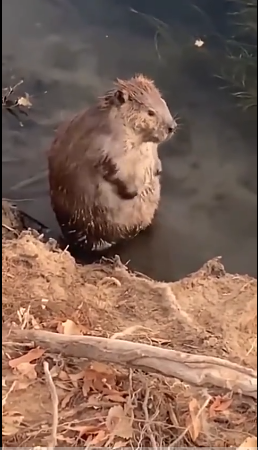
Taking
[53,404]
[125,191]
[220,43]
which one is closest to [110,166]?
[125,191]

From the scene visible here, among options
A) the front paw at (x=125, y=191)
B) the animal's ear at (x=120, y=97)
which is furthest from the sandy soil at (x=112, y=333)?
the animal's ear at (x=120, y=97)

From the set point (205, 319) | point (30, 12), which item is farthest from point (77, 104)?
point (205, 319)

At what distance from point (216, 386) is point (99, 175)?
37 centimetres

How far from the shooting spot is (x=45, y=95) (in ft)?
3.53

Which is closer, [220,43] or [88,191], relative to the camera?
[220,43]

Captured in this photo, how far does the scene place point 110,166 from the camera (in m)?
1.10

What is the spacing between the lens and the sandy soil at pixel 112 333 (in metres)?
1.01

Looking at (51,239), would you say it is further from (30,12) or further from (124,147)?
(30,12)

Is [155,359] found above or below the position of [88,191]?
below

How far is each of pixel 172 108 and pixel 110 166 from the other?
138 mm

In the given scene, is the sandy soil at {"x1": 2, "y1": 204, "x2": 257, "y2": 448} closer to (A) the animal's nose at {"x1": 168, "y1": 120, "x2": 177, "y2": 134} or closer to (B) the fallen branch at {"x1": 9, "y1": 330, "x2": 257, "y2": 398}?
(B) the fallen branch at {"x1": 9, "y1": 330, "x2": 257, "y2": 398}

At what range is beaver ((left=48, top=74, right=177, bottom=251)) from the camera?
3.48 feet

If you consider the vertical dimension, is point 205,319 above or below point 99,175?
below

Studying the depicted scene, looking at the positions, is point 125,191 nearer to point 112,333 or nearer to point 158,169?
point 158,169
